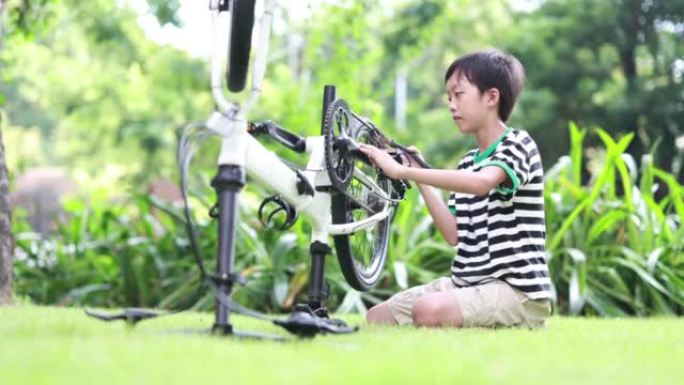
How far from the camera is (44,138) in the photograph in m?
33.5

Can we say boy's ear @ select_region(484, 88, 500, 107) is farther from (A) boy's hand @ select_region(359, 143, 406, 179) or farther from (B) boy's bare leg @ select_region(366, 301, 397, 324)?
(B) boy's bare leg @ select_region(366, 301, 397, 324)

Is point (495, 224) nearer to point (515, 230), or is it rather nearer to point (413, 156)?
point (515, 230)

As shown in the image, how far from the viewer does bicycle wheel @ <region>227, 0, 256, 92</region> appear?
8.04ft

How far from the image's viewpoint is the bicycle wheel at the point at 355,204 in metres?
2.97

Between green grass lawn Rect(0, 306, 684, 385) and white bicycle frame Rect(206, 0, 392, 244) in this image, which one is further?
white bicycle frame Rect(206, 0, 392, 244)

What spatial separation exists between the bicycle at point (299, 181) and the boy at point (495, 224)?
0.72ft

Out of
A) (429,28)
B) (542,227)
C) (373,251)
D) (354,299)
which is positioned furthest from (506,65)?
(429,28)

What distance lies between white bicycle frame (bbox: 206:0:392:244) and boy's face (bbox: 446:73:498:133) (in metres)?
0.64

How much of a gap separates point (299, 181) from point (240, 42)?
17.9 inches

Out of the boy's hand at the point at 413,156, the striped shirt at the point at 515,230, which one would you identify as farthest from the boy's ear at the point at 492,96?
the boy's hand at the point at 413,156

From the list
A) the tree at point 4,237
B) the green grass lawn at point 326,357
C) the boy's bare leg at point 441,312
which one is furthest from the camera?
the tree at point 4,237

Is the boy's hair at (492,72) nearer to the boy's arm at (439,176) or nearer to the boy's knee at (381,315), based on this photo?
the boy's arm at (439,176)

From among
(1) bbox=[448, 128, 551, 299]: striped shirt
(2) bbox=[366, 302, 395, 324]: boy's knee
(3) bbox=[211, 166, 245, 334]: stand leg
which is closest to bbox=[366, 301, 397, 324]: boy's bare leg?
(2) bbox=[366, 302, 395, 324]: boy's knee

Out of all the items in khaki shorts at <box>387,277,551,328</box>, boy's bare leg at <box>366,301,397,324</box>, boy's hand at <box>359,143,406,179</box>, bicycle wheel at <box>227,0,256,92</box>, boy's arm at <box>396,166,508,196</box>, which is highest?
bicycle wheel at <box>227,0,256,92</box>
